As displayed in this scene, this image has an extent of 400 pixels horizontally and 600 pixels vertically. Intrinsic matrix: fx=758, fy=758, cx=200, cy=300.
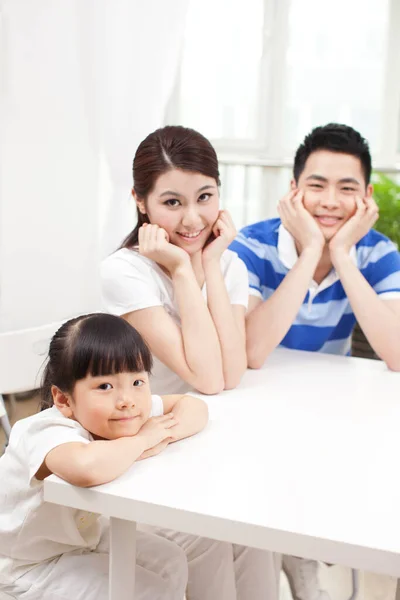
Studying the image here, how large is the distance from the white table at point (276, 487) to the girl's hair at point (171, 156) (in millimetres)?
430

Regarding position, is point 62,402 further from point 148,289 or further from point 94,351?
point 148,289

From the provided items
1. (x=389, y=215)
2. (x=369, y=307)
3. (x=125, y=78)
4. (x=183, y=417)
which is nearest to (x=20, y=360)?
(x=183, y=417)

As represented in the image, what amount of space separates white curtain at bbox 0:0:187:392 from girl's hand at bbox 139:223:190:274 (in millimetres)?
894

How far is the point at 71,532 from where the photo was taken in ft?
3.39

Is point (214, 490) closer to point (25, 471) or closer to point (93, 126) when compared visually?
point (25, 471)

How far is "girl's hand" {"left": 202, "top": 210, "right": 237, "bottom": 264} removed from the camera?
57.2 inches

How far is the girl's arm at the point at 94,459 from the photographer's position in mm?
882

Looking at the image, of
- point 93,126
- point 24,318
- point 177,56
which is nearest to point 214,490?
point 24,318

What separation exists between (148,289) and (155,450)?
43cm

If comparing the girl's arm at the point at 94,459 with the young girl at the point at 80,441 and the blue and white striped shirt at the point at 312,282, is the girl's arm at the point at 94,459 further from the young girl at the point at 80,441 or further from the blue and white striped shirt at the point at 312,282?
the blue and white striped shirt at the point at 312,282

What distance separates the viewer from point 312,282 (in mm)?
1727

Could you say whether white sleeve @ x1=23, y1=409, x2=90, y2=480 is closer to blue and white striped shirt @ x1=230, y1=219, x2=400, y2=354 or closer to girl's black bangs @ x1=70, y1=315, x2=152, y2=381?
girl's black bangs @ x1=70, y1=315, x2=152, y2=381

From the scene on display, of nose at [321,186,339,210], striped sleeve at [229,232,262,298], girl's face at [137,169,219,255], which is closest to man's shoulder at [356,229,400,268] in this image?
nose at [321,186,339,210]

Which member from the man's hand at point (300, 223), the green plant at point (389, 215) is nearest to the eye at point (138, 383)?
the man's hand at point (300, 223)
